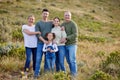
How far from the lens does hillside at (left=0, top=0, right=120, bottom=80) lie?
37.3 feet

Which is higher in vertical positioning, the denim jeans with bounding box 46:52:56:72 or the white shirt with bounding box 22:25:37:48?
the white shirt with bounding box 22:25:37:48

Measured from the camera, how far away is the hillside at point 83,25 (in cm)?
1136

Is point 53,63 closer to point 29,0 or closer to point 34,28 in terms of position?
point 34,28

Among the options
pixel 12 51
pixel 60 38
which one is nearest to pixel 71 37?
pixel 60 38

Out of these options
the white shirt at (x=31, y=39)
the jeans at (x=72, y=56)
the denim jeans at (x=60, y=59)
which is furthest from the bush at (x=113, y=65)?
the white shirt at (x=31, y=39)

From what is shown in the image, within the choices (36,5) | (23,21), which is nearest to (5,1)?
(36,5)

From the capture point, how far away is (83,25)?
1160 inches

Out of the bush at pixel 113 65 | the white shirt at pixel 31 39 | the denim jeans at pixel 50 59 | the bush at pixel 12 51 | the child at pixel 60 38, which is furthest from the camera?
the bush at pixel 12 51

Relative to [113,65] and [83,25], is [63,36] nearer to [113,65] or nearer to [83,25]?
[113,65]

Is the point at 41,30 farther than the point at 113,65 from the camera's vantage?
No

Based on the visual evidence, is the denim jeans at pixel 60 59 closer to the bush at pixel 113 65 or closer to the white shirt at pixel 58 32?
the white shirt at pixel 58 32

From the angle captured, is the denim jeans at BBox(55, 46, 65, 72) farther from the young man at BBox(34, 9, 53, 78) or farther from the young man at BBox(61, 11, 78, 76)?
the young man at BBox(34, 9, 53, 78)

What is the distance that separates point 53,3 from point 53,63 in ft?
89.2

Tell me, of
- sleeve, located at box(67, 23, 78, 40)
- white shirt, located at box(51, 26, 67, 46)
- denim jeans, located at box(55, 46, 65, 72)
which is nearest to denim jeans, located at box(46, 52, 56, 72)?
denim jeans, located at box(55, 46, 65, 72)
